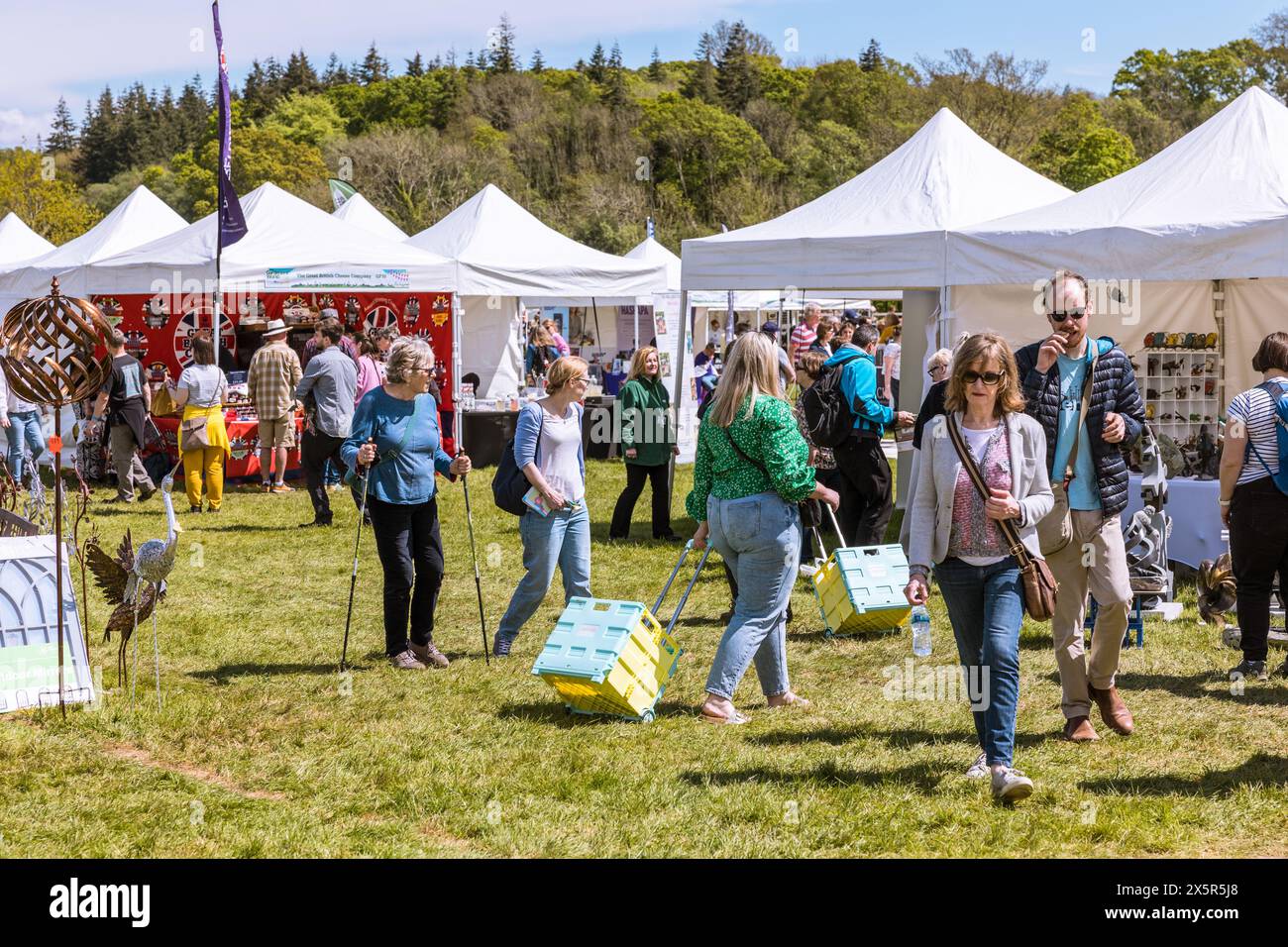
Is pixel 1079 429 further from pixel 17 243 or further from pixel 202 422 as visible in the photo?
pixel 17 243

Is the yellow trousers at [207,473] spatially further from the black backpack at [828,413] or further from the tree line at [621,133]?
the tree line at [621,133]

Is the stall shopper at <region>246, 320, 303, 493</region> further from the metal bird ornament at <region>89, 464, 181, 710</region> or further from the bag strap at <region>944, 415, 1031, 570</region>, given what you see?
the bag strap at <region>944, 415, 1031, 570</region>

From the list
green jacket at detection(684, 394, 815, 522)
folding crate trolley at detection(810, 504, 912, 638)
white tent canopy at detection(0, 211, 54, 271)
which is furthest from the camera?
white tent canopy at detection(0, 211, 54, 271)

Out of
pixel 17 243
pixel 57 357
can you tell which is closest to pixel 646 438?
pixel 57 357

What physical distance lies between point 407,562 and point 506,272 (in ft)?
33.1

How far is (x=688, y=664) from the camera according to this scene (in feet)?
22.8

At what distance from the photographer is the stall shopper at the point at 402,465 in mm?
6465

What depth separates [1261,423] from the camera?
626 centimetres

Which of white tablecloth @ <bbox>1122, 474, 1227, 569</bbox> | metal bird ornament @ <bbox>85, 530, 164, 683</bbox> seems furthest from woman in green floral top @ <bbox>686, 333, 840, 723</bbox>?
white tablecloth @ <bbox>1122, 474, 1227, 569</bbox>

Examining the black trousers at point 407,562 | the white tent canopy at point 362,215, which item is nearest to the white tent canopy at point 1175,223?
the black trousers at point 407,562

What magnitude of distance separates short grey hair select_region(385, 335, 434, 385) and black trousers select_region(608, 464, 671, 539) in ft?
14.4

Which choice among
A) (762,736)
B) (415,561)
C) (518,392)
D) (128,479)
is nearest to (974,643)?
(762,736)

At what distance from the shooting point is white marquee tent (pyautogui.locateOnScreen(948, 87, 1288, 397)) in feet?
27.7

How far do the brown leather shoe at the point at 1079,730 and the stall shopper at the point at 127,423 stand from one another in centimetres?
1048
